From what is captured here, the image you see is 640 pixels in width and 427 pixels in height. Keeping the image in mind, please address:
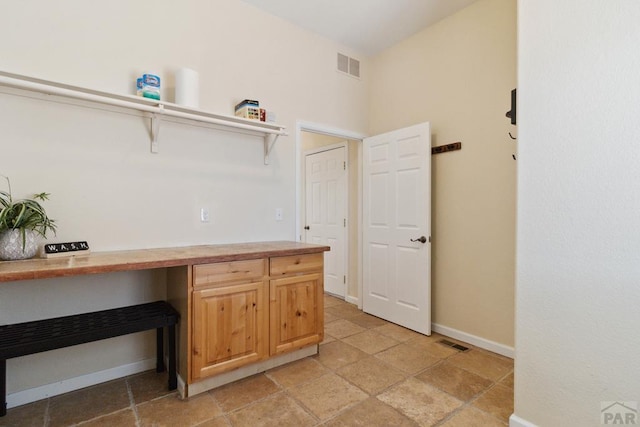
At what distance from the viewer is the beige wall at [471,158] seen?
102 inches

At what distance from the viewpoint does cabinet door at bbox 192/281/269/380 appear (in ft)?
6.36

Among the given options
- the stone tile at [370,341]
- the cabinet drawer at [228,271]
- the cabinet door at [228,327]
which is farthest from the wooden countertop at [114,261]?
the stone tile at [370,341]

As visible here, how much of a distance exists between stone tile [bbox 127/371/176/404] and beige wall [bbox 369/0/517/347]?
2.49 meters

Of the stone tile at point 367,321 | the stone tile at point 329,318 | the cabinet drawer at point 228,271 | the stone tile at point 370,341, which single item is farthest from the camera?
the stone tile at point 329,318

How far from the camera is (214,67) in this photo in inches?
103

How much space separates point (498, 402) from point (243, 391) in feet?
5.36

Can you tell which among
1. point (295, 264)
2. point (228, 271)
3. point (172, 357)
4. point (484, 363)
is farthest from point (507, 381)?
point (172, 357)

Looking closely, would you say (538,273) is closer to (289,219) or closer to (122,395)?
(289,219)

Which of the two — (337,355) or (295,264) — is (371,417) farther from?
(295,264)

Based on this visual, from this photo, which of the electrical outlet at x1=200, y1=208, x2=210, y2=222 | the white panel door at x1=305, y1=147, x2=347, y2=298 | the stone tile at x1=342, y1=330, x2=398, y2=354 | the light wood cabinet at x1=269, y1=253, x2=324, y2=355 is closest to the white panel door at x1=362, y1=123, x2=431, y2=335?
the stone tile at x1=342, y1=330, x2=398, y2=354

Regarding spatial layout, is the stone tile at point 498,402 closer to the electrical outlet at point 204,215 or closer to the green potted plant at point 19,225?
the electrical outlet at point 204,215

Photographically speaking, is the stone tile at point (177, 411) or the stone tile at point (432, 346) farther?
the stone tile at point (432, 346)

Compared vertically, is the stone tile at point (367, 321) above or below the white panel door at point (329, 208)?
below

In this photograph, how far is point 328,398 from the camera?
1955mm
